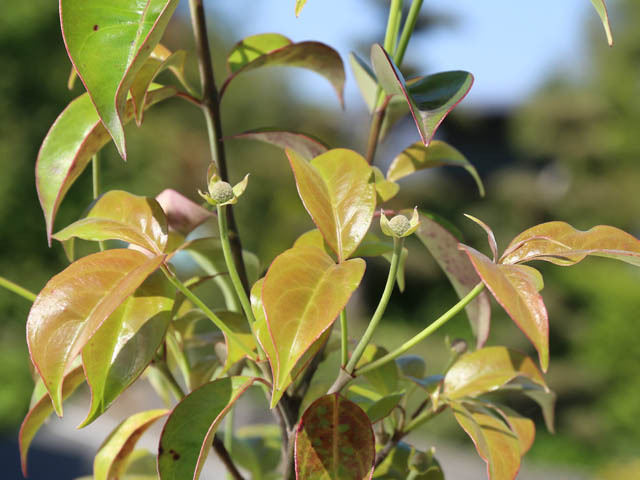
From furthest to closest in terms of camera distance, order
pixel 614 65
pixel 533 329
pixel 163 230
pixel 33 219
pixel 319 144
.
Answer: pixel 614 65
pixel 33 219
pixel 319 144
pixel 163 230
pixel 533 329

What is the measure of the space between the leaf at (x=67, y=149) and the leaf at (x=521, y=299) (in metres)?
0.27

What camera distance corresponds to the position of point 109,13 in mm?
373

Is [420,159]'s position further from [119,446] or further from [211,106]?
[119,446]

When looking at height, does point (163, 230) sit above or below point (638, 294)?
above

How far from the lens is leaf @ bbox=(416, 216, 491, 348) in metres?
0.50

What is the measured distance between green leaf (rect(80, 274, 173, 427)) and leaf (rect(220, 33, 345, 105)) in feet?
0.71

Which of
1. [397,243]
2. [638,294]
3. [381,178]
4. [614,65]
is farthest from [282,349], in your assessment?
[614,65]

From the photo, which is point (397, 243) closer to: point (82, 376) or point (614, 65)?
point (82, 376)

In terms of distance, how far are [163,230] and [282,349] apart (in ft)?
0.50

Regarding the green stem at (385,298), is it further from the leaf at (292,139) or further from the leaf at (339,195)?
the leaf at (292,139)

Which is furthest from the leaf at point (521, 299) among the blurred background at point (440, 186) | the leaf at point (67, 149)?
the blurred background at point (440, 186)

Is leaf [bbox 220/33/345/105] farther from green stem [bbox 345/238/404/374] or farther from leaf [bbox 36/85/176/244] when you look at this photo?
green stem [bbox 345/238/404/374]

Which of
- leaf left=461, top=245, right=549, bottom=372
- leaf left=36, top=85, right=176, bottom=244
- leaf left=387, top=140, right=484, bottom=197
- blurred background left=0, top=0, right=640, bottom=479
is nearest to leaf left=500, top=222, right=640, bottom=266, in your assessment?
leaf left=461, top=245, right=549, bottom=372

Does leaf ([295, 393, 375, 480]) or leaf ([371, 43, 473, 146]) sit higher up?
leaf ([371, 43, 473, 146])
